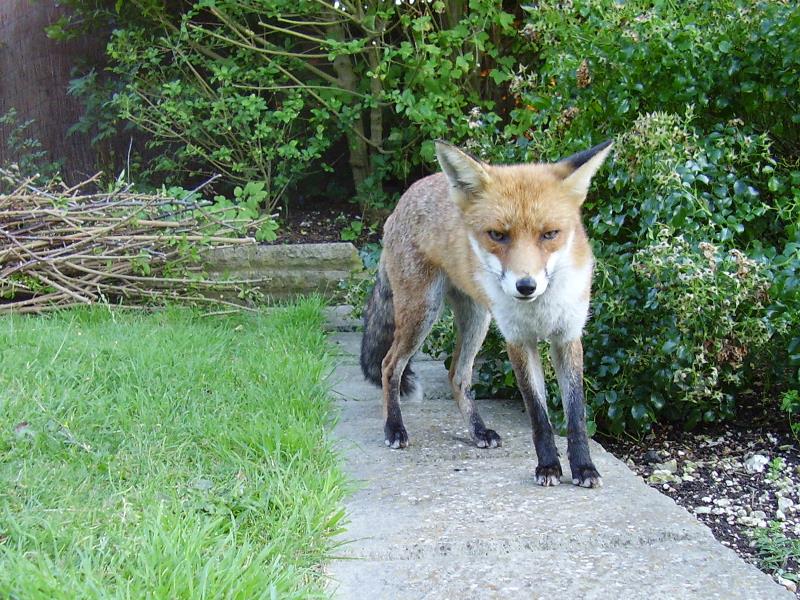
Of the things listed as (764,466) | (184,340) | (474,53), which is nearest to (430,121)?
(474,53)

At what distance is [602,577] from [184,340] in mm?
3053

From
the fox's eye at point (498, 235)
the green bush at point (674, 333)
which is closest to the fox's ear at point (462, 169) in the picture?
the fox's eye at point (498, 235)

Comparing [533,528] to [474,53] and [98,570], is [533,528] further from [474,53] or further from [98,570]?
[474,53]

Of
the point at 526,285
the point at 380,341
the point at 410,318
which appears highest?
the point at 526,285

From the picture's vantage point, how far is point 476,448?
360 cm

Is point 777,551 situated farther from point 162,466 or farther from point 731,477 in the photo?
point 162,466

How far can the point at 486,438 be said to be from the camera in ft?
12.0

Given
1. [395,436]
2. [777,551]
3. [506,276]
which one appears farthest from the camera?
[395,436]

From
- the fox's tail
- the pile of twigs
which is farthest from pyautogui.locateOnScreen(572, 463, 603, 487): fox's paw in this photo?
the pile of twigs

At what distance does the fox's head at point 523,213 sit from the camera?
116 inches

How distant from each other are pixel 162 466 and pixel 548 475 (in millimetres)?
1409

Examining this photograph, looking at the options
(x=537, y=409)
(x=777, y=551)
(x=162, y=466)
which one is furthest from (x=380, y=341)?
(x=777, y=551)

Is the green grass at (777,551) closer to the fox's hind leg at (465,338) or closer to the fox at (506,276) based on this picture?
the fox at (506,276)

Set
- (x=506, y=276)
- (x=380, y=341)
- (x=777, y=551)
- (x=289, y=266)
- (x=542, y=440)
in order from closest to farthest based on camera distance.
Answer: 1. (x=777, y=551)
2. (x=506, y=276)
3. (x=542, y=440)
4. (x=380, y=341)
5. (x=289, y=266)
